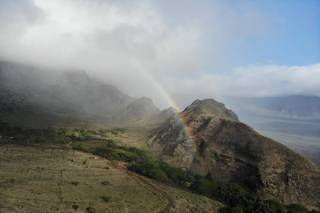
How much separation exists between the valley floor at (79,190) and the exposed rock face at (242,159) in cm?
3832

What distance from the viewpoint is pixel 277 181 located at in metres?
118

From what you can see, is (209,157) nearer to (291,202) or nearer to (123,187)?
(291,202)

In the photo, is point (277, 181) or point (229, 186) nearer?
point (229, 186)

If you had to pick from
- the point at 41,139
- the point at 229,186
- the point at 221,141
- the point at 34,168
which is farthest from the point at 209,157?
the point at 41,139

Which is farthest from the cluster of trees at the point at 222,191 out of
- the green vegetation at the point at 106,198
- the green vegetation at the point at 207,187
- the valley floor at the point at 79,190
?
the green vegetation at the point at 106,198

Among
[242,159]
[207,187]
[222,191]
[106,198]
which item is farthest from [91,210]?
[242,159]

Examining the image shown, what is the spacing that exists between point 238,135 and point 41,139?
354ft

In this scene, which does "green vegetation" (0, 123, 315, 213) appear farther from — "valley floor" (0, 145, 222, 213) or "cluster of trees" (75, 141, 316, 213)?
"valley floor" (0, 145, 222, 213)

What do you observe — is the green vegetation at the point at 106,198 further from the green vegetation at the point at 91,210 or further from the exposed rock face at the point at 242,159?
the exposed rock face at the point at 242,159

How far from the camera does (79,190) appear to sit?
3086 inches

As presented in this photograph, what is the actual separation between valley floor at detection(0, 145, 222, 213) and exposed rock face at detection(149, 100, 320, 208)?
126 ft

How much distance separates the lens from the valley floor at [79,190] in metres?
66.4

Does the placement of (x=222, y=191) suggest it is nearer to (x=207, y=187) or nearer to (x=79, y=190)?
(x=207, y=187)

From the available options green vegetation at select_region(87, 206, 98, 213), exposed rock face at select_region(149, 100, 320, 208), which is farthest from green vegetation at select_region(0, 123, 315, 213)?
exposed rock face at select_region(149, 100, 320, 208)
